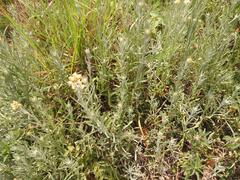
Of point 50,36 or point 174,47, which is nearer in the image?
point 174,47

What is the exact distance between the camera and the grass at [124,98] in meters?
1.97

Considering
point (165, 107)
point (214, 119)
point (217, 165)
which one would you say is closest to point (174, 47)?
point (165, 107)

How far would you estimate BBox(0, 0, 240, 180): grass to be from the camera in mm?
1973

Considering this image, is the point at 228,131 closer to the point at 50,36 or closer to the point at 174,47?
the point at 174,47

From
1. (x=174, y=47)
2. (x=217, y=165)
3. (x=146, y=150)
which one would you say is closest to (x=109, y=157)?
(x=146, y=150)

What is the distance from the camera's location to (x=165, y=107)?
2.27m

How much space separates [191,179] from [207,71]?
0.66 m

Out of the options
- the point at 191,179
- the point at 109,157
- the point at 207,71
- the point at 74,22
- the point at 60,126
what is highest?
the point at 74,22

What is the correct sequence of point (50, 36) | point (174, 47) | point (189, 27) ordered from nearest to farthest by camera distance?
1. point (189, 27)
2. point (174, 47)
3. point (50, 36)

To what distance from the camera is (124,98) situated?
6.52 feet

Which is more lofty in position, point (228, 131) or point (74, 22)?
point (74, 22)

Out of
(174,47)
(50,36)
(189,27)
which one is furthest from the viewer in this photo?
(50,36)

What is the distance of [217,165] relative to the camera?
209 cm

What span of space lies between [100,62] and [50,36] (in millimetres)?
446
